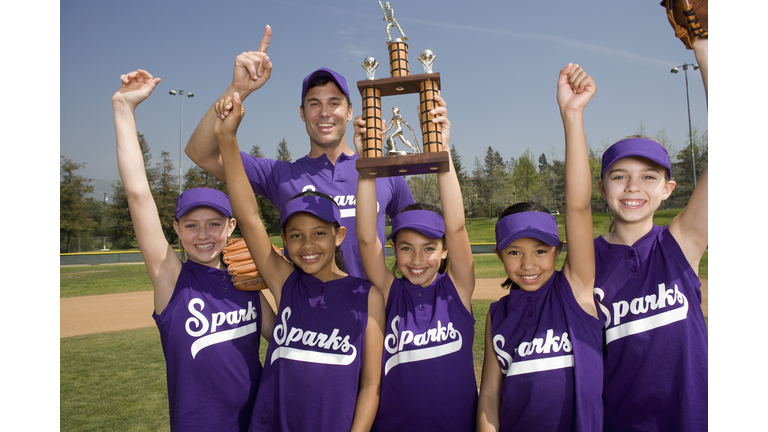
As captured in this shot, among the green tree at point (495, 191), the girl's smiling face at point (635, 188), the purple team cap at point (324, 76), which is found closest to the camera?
the girl's smiling face at point (635, 188)

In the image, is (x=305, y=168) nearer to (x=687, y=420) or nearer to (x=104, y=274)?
(x=687, y=420)

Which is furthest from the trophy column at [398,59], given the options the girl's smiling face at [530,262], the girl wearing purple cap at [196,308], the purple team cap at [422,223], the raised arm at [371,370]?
the girl wearing purple cap at [196,308]

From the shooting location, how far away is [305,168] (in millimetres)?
2953

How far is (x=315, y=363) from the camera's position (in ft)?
6.94

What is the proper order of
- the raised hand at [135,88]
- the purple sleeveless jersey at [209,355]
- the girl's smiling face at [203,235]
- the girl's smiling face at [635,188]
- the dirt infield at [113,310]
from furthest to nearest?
the dirt infield at [113,310] < the girl's smiling face at [203,235] < the raised hand at [135,88] < the purple sleeveless jersey at [209,355] < the girl's smiling face at [635,188]

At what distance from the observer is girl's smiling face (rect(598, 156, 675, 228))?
82.5 inches

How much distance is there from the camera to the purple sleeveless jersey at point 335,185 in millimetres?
2783

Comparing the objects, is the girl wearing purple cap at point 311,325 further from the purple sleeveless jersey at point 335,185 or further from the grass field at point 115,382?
the grass field at point 115,382

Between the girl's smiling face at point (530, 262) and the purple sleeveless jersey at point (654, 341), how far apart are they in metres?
0.26

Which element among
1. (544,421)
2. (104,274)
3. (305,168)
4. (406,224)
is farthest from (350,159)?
(104,274)

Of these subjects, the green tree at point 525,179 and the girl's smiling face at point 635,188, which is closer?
the girl's smiling face at point 635,188

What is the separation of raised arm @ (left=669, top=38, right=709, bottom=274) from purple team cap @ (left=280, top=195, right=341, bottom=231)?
1683 millimetres

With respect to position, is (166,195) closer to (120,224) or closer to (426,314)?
(120,224)

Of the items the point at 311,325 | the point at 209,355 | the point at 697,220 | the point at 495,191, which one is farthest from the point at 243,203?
the point at 495,191
